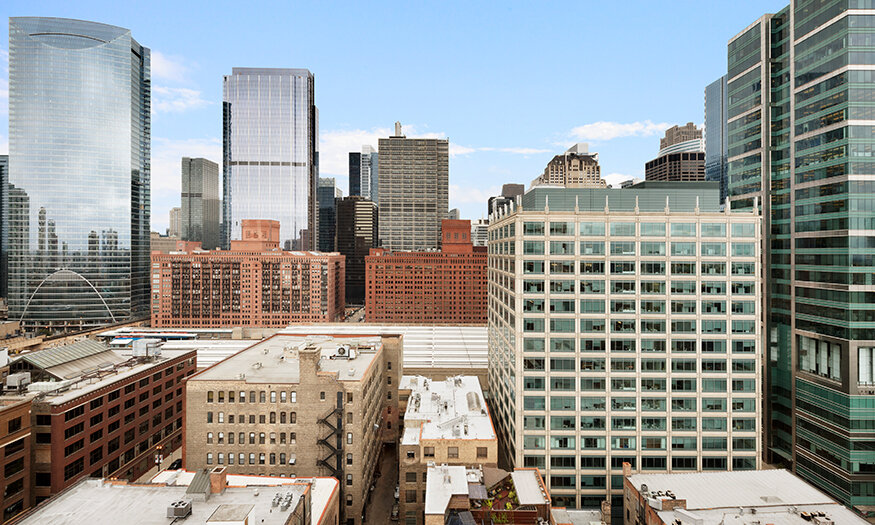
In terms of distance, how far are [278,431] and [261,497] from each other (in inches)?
942

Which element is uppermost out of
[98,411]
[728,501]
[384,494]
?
[98,411]

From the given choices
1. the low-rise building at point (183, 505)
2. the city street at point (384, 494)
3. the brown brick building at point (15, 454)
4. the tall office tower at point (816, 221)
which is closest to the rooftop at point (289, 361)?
the brown brick building at point (15, 454)

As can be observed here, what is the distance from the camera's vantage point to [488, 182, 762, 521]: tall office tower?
68.3 meters

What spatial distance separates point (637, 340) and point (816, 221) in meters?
41.8

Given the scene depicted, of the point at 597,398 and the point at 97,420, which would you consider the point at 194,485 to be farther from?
the point at 597,398

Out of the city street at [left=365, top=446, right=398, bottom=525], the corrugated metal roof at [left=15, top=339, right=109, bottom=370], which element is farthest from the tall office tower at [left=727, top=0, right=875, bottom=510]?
the corrugated metal roof at [left=15, top=339, right=109, bottom=370]

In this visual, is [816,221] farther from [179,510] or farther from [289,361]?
[179,510]

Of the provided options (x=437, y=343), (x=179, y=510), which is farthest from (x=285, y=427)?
(x=437, y=343)

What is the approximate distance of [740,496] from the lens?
53.9 metres

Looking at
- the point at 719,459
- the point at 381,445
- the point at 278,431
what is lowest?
the point at 381,445

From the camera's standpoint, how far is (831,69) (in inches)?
2933

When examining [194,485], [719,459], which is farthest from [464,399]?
[194,485]

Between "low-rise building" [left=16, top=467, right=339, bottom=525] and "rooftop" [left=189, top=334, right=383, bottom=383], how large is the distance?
23.3 meters

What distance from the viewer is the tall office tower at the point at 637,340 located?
68.3 m
